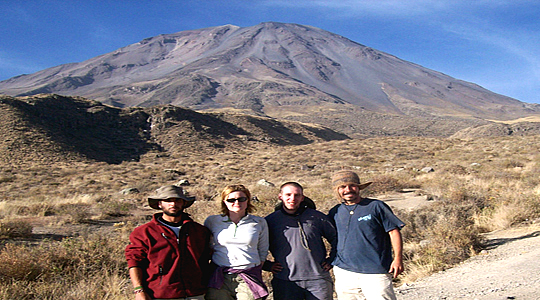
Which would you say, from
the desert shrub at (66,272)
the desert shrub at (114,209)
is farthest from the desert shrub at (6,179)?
the desert shrub at (66,272)

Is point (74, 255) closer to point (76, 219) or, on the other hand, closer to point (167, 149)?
point (76, 219)

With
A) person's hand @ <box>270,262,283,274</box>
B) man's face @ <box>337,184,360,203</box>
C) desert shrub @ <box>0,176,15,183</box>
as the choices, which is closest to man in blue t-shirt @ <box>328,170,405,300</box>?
man's face @ <box>337,184,360,203</box>

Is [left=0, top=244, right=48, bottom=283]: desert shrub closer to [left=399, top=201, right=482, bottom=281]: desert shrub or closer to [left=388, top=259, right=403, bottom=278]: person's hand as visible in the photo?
[left=388, top=259, right=403, bottom=278]: person's hand

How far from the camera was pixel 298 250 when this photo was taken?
305 cm

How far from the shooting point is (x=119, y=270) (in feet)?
17.5

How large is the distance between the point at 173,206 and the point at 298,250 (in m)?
1.12

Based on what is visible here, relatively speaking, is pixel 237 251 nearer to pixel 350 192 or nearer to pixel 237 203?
pixel 237 203

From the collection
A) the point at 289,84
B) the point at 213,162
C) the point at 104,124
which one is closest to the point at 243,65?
the point at 289,84

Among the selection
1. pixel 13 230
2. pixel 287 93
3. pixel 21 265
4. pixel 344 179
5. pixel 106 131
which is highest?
pixel 287 93

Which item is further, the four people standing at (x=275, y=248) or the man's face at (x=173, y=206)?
the man's face at (x=173, y=206)

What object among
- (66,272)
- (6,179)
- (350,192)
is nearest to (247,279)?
(350,192)

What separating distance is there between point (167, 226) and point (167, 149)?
125ft

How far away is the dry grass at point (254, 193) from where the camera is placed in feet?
16.2

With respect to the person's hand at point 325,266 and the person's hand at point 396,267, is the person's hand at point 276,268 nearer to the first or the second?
the person's hand at point 325,266
